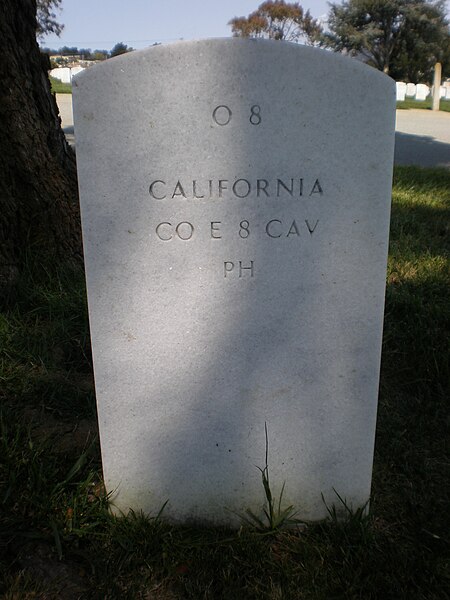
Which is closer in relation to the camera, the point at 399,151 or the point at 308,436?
the point at 308,436

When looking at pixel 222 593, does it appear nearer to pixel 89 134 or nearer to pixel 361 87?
pixel 89 134

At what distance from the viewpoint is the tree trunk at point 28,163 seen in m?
Answer: 2.58

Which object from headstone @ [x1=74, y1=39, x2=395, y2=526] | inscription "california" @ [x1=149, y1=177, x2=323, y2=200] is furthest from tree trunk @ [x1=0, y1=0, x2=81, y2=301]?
inscription "california" @ [x1=149, y1=177, x2=323, y2=200]

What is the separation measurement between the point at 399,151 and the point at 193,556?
818cm

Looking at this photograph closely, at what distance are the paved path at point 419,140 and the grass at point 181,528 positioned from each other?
598 cm

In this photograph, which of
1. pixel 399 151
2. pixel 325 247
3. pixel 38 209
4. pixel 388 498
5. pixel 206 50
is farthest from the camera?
pixel 399 151

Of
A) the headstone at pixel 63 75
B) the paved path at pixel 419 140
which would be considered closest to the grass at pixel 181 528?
the paved path at pixel 419 140

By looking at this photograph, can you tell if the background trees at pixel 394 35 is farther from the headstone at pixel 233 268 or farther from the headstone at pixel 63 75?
the headstone at pixel 233 268

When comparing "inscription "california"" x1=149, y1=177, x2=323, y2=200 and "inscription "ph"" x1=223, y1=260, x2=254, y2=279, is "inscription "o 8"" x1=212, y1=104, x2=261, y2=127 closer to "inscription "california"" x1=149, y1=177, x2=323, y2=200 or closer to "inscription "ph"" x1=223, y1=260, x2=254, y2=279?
"inscription "california"" x1=149, y1=177, x2=323, y2=200

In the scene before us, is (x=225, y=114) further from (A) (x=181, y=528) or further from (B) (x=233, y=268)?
(A) (x=181, y=528)

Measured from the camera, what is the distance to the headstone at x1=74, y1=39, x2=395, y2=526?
1373mm

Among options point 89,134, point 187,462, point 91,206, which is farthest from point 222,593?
point 89,134

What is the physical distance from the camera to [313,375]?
1626 millimetres

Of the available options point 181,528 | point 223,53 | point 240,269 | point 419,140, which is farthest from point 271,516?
point 419,140
